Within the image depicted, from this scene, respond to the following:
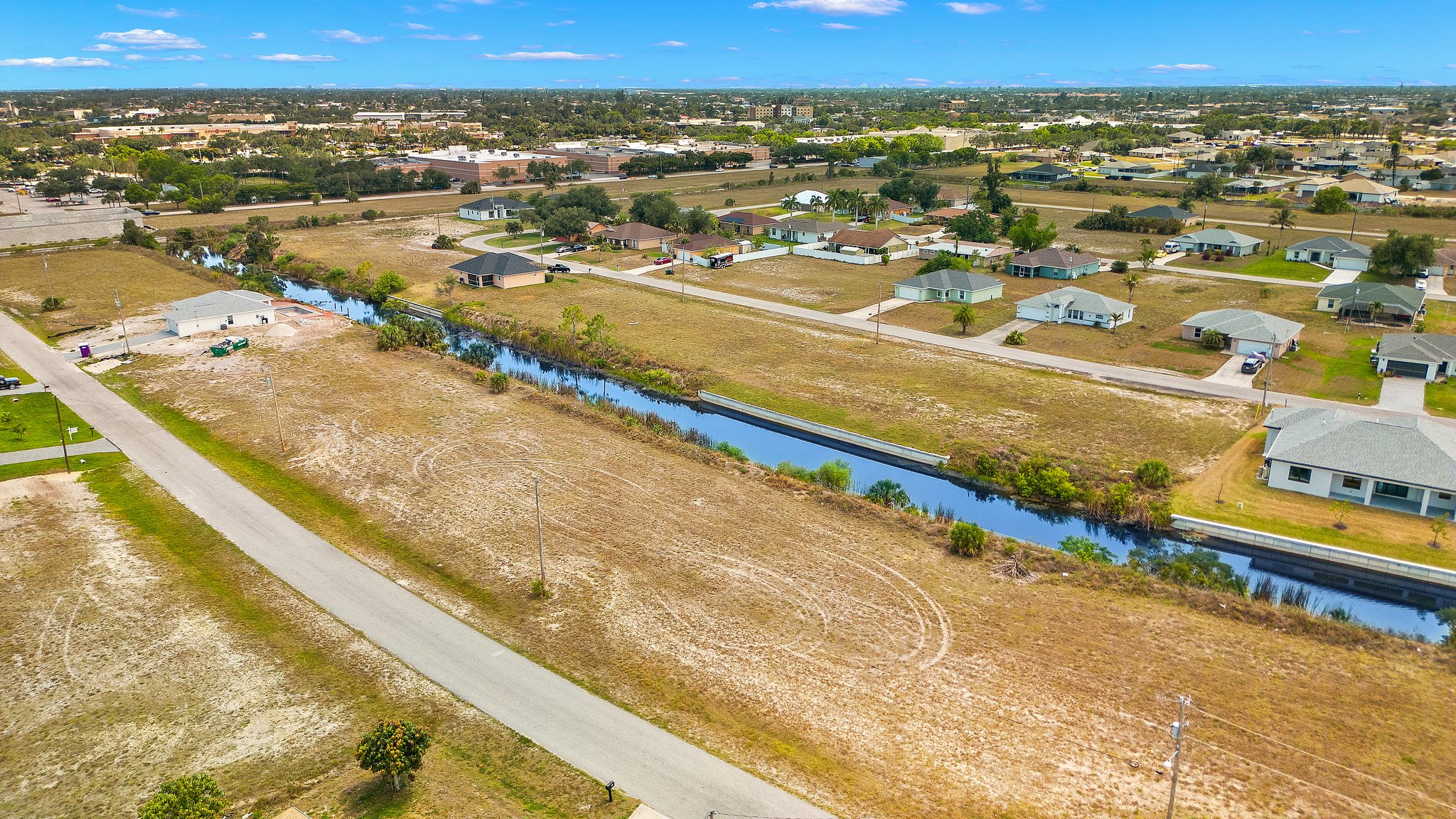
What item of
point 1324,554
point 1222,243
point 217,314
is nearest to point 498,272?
point 217,314

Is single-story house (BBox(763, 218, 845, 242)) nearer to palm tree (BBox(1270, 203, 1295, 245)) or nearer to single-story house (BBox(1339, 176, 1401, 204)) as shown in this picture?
palm tree (BBox(1270, 203, 1295, 245))

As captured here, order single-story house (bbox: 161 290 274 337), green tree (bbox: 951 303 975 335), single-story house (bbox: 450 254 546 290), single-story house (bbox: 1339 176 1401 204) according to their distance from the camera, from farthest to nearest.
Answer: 1. single-story house (bbox: 1339 176 1401 204)
2. single-story house (bbox: 450 254 546 290)
3. single-story house (bbox: 161 290 274 337)
4. green tree (bbox: 951 303 975 335)

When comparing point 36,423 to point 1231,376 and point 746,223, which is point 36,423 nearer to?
point 1231,376

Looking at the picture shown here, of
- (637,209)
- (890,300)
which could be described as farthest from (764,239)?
(890,300)

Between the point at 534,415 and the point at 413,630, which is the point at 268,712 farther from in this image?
the point at 534,415

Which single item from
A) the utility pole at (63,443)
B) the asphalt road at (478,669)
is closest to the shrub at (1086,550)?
the asphalt road at (478,669)

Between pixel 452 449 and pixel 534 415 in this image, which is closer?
pixel 452 449

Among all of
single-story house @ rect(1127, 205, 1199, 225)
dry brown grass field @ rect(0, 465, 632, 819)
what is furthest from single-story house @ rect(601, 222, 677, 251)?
dry brown grass field @ rect(0, 465, 632, 819)
